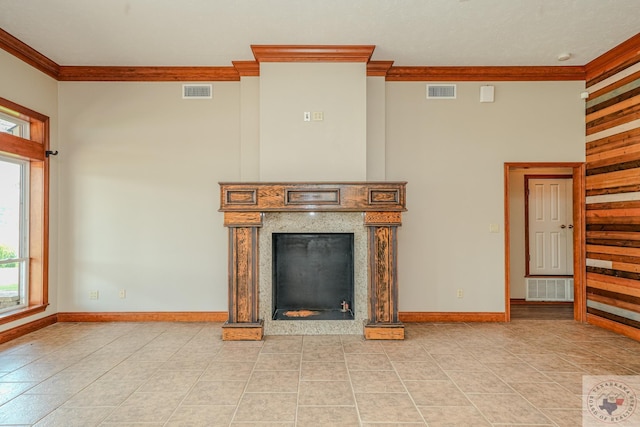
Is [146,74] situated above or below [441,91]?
above

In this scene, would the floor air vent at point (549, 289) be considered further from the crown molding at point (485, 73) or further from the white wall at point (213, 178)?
the crown molding at point (485, 73)

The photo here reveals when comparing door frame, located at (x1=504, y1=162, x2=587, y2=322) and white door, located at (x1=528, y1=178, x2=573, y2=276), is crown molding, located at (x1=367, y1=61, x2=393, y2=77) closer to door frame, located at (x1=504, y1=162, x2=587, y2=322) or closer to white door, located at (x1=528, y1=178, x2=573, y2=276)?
door frame, located at (x1=504, y1=162, x2=587, y2=322)

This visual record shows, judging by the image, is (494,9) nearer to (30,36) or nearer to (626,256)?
(626,256)

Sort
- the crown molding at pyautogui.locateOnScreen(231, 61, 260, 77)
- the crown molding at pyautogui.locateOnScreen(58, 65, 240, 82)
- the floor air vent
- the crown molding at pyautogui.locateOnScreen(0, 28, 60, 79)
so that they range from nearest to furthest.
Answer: the crown molding at pyautogui.locateOnScreen(0, 28, 60, 79)
the crown molding at pyautogui.locateOnScreen(231, 61, 260, 77)
the crown molding at pyautogui.locateOnScreen(58, 65, 240, 82)
the floor air vent

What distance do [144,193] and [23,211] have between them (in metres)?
1.29

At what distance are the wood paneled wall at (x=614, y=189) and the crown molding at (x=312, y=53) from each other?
274 cm

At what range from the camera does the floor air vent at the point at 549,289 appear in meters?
5.50

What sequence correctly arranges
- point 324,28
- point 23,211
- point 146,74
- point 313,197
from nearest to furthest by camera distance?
point 324,28
point 313,197
point 23,211
point 146,74

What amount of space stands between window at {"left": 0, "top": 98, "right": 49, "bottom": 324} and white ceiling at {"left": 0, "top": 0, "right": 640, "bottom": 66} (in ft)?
2.83

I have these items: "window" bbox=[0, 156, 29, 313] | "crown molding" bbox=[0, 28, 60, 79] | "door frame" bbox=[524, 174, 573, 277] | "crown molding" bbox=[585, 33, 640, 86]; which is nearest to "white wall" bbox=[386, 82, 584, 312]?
"crown molding" bbox=[585, 33, 640, 86]

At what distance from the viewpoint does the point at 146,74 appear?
4.32 metres

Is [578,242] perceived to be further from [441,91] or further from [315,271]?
[315,271]

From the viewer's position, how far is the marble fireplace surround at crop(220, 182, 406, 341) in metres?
3.63

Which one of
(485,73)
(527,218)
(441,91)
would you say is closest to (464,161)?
(441,91)
